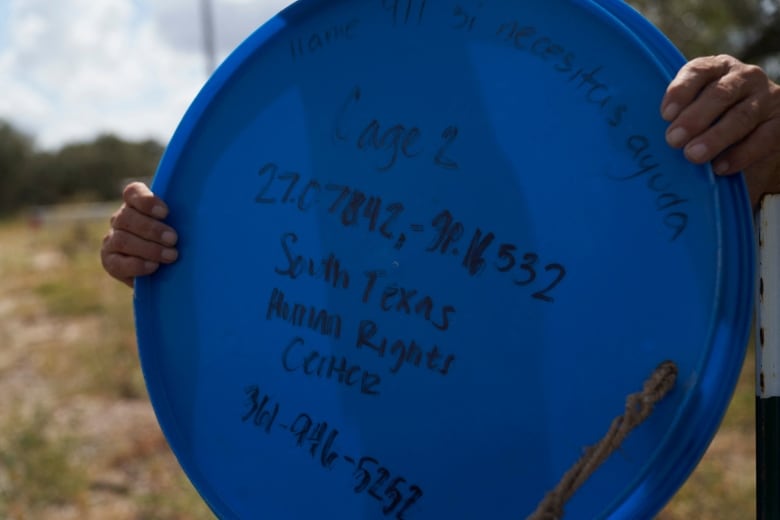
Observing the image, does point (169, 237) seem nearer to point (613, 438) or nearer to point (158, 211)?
point (158, 211)

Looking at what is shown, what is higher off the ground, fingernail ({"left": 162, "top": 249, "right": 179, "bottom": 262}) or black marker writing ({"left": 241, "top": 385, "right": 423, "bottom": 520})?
fingernail ({"left": 162, "top": 249, "right": 179, "bottom": 262})

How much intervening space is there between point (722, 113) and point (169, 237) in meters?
0.98

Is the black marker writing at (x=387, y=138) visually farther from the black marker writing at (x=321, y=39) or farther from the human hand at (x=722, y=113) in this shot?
the human hand at (x=722, y=113)

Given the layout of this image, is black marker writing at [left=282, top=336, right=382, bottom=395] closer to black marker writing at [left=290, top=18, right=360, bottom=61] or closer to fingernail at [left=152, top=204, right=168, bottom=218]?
fingernail at [left=152, top=204, right=168, bottom=218]

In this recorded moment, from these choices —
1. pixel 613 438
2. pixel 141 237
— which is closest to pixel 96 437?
pixel 141 237

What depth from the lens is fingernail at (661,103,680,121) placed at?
1147 mm

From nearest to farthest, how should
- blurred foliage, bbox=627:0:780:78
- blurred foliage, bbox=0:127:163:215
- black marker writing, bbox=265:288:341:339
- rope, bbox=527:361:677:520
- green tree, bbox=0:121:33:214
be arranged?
rope, bbox=527:361:677:520
black marker writing, bbox=265:288:341:339
blurred foliage, bbox=627:0:780:78
green tree, bbox=0:121:33:214
blurred foliage, bbox=0:127:163:215

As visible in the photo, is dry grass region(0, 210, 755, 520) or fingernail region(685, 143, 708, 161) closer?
fingernail region(685, 143, 708, 161)

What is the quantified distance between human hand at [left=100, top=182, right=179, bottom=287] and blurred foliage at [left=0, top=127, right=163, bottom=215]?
38118 mm

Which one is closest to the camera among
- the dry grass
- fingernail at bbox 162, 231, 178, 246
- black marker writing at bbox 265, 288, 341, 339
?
black marker writing at bbox 265, 288, 341, 339

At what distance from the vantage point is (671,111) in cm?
115

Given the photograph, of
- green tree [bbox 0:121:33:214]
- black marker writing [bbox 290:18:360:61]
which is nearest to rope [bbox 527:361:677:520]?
black marker writing [bbox 290:18:360:61]

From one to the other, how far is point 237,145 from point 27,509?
3192 millimetres

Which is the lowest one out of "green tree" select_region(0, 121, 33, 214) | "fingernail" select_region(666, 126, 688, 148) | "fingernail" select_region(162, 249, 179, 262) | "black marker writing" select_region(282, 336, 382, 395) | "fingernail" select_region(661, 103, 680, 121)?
"black marker writing" select_region(282, 336, 382, 395)
